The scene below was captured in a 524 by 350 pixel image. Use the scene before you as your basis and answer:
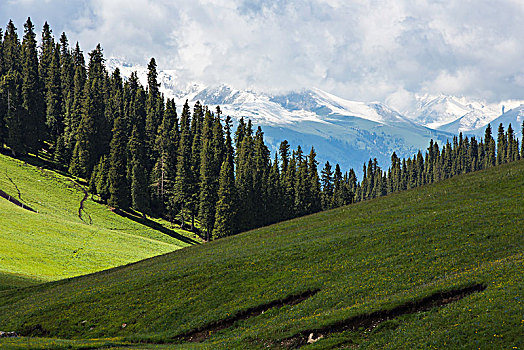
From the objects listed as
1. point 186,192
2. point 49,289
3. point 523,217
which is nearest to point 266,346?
point 523,217

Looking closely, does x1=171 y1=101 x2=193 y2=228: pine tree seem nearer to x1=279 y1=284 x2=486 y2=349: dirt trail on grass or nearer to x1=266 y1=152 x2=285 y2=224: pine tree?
x1=266 y1=152 x2=285 y2=224: pine tree

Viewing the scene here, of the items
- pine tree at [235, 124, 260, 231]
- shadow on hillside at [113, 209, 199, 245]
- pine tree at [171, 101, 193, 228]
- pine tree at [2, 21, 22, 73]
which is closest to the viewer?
pine tree at [235, 124, 260, 231]

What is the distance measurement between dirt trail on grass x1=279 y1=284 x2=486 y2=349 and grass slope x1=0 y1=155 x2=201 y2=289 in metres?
42.9

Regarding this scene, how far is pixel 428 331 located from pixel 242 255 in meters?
28.8

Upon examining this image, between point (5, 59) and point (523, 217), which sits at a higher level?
point (5, 59)

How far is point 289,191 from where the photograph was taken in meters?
127

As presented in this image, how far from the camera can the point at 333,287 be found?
35.5m

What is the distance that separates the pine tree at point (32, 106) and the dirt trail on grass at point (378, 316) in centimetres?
11595

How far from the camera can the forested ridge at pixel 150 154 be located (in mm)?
115750

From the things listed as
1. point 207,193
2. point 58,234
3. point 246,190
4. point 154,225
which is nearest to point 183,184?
point 207,193

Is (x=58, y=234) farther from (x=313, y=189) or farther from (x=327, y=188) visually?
(x=327, y=188)

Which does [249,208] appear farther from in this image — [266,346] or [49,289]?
[266,346]

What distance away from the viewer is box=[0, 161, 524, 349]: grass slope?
24.7 m

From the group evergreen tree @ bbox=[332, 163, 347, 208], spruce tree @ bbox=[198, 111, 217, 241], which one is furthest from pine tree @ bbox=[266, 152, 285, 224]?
evergreen tree @ bbox=[332, 163, 347, 208]
